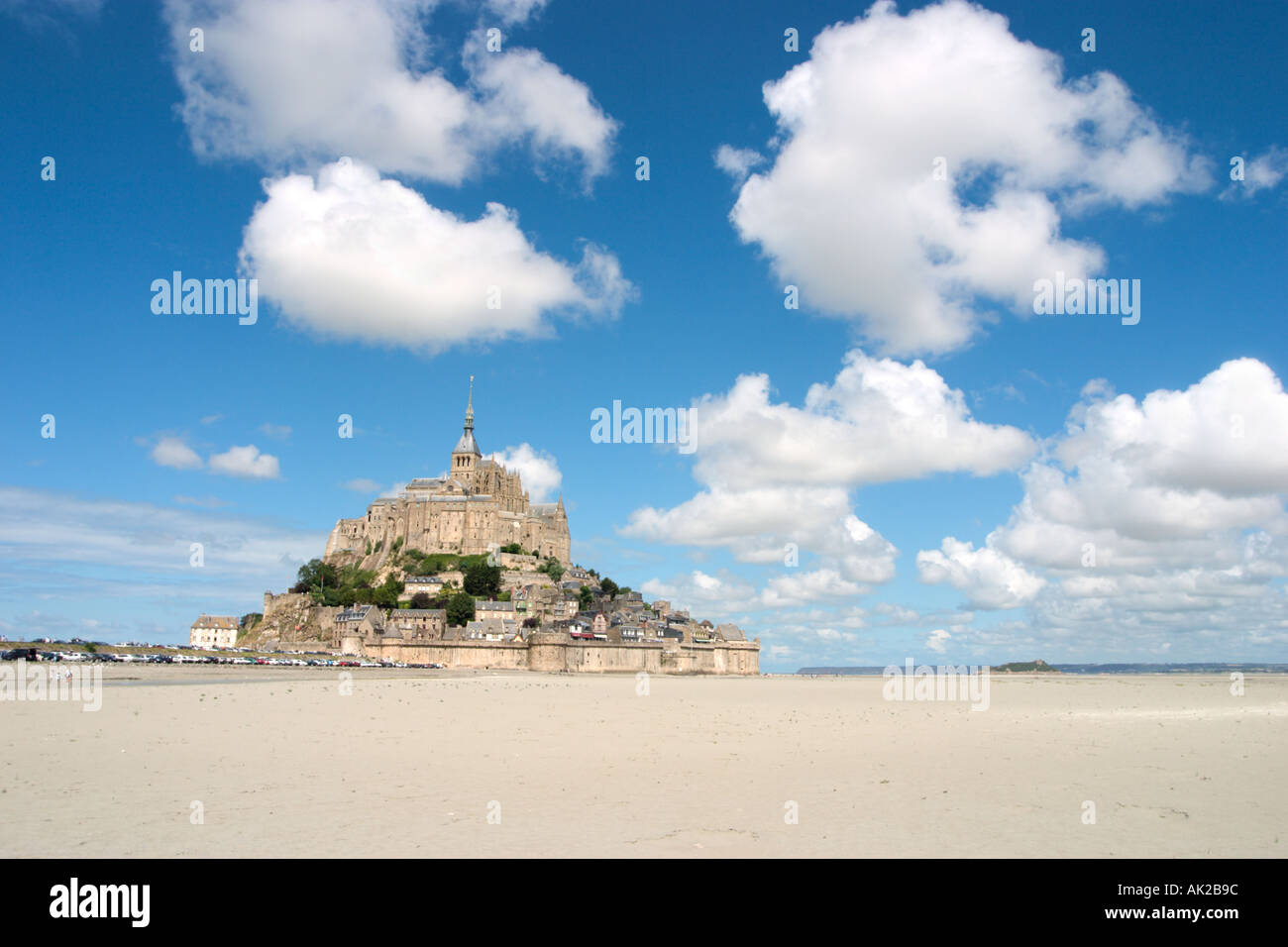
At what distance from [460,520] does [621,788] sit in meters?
112

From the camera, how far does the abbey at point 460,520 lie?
121m

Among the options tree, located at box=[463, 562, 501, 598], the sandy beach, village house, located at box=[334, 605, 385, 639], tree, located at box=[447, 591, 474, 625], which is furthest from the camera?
tree, located at box=[463, 562, 501, 598]

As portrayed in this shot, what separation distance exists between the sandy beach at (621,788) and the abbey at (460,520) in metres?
98.4

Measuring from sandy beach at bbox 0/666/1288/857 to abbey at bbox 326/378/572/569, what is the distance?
98.4m

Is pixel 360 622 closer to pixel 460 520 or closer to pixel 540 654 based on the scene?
pixel 540 654

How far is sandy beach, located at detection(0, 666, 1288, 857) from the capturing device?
9688 millimetres

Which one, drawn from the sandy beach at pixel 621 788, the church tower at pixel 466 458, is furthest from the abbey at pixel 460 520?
the sandy beach at pixel 621 788

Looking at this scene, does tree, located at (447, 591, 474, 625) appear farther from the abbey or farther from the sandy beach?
the sandy beach

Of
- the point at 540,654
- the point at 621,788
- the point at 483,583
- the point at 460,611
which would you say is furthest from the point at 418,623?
the point at 621,788

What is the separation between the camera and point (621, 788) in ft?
42.5

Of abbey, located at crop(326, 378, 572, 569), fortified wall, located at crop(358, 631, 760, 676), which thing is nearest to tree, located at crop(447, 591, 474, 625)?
fortified wall, located at crop(358, 631, 760, 676)
